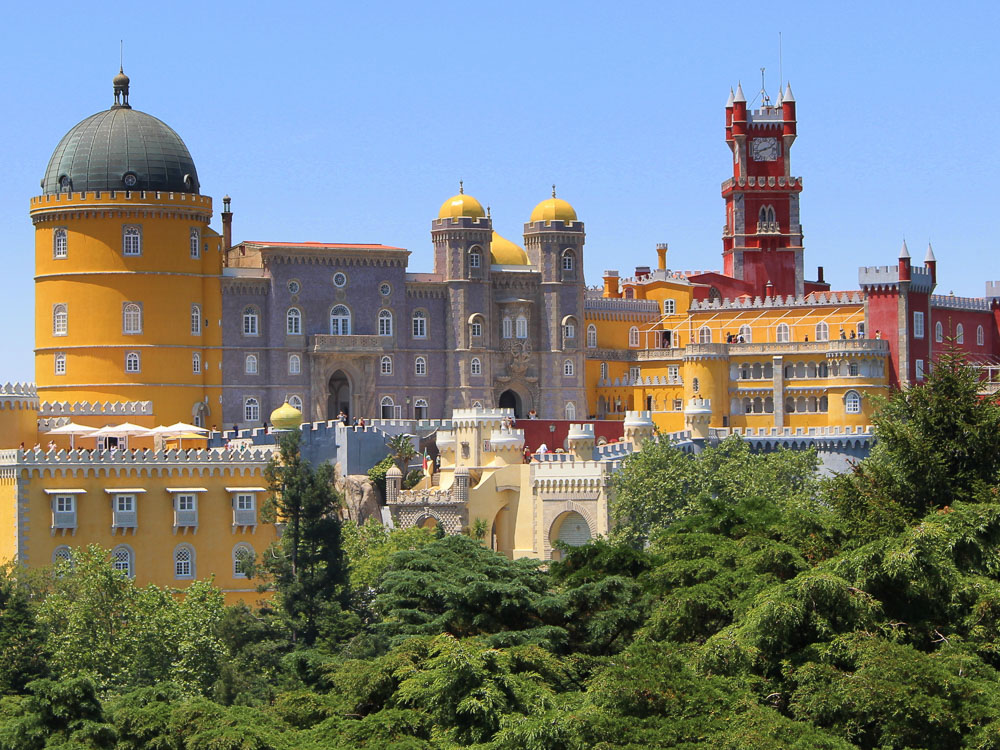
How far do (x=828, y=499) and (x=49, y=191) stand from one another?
5197 centimetres

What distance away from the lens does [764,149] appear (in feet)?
393

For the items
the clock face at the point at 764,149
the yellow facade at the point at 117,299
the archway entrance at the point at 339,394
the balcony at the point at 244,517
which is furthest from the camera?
the clock face at the point at 764,149

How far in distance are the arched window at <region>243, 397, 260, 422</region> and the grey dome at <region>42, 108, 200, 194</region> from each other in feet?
33.0

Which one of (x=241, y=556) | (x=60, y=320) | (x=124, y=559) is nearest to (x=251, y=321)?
(x=60, y=320)

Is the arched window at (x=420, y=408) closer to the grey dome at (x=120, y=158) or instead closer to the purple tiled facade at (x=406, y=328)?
the purple tiled facade at (x=406, y=328)

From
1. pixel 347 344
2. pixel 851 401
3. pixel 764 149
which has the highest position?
pixel 764 149

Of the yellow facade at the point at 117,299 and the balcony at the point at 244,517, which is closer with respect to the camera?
the balcony at the point at 244,517

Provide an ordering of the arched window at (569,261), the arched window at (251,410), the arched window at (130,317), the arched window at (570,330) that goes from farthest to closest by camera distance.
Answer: the arched window at (569,261) < the arched window at (570,330) < the arched window at (251,410) < the arched window at (130,317)

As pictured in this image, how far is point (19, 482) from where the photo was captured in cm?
7438

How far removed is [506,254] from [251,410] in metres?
16.4

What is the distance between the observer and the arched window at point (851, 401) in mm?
102500

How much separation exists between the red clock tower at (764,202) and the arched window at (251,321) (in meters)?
31.9

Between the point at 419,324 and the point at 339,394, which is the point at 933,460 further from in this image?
the point at 339,394

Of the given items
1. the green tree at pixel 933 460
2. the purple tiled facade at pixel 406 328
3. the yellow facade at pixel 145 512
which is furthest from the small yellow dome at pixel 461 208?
the green tree at pixel 933 460
